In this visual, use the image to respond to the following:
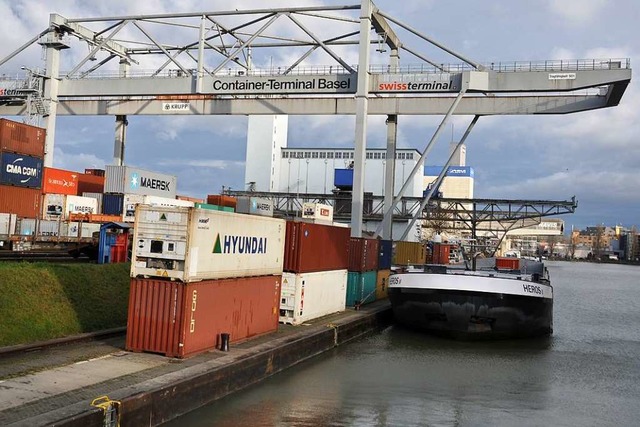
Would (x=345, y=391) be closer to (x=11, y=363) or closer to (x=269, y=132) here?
(x=11, y=363)

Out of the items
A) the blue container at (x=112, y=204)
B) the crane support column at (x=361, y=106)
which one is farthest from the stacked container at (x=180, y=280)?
the blue container at (x=112, y=204)

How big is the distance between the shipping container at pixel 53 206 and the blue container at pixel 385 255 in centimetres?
1572

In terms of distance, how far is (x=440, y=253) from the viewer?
43812mm

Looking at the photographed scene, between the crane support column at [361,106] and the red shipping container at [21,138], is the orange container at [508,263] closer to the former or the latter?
the crane support column at [361,106]

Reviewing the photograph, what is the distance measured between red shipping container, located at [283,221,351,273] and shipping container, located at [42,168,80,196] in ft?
66.8

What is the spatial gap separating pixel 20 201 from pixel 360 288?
Answer: 14.7 m

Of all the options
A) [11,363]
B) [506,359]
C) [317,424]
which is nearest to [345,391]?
[317,424]

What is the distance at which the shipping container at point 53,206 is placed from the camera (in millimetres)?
29250

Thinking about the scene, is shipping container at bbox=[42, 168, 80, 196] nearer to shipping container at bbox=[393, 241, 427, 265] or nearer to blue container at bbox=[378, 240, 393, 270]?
blue container at bbox=[378, 240, 393, 270]

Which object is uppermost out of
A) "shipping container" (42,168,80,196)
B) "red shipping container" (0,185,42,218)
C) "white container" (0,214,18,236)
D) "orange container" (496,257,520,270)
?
"shipping container" (42,168,80,196)

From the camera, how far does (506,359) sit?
1844 cm

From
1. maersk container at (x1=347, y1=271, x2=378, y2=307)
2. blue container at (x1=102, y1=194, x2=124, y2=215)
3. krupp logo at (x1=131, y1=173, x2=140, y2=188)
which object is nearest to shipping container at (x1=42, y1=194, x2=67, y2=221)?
blue container at (x1=102, y1=194, x2=124, y2=215)

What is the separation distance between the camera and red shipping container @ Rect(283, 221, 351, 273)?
17047 mm

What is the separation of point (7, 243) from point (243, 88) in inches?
669
